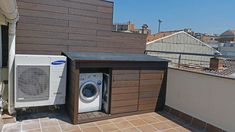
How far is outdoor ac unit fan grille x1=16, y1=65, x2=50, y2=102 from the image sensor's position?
3405 millimetres

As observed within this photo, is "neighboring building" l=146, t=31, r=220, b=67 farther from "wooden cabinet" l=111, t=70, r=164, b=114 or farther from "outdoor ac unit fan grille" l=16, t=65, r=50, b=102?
"outdoor ac unit fan grille" l=16, t=65, r=50, b=102

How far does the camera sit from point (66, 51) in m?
4.27

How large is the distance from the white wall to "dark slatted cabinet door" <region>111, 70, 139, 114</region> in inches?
36.2

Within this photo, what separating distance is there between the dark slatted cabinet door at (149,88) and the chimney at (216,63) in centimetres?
154

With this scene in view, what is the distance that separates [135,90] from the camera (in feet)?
13.4

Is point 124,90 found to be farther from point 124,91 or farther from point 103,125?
point 103,125

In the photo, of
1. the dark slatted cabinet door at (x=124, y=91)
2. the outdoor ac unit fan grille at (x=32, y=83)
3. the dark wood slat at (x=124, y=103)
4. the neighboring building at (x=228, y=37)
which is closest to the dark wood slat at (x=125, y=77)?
the dark slatted cabinet door at (x=124, y=91)

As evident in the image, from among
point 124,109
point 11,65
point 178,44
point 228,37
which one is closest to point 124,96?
point 124,109

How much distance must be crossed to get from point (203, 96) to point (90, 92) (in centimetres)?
226

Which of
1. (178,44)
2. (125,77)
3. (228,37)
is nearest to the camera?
(125,77)

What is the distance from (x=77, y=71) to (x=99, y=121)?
112 cm

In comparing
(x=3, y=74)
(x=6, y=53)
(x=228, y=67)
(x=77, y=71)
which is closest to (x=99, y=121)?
(x=77, y=71)

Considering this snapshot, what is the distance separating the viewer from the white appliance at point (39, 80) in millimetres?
3396

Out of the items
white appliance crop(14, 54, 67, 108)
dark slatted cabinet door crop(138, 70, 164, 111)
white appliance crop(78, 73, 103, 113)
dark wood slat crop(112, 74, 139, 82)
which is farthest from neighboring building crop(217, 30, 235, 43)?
white appliance crop(14, 54, 67, 108)
